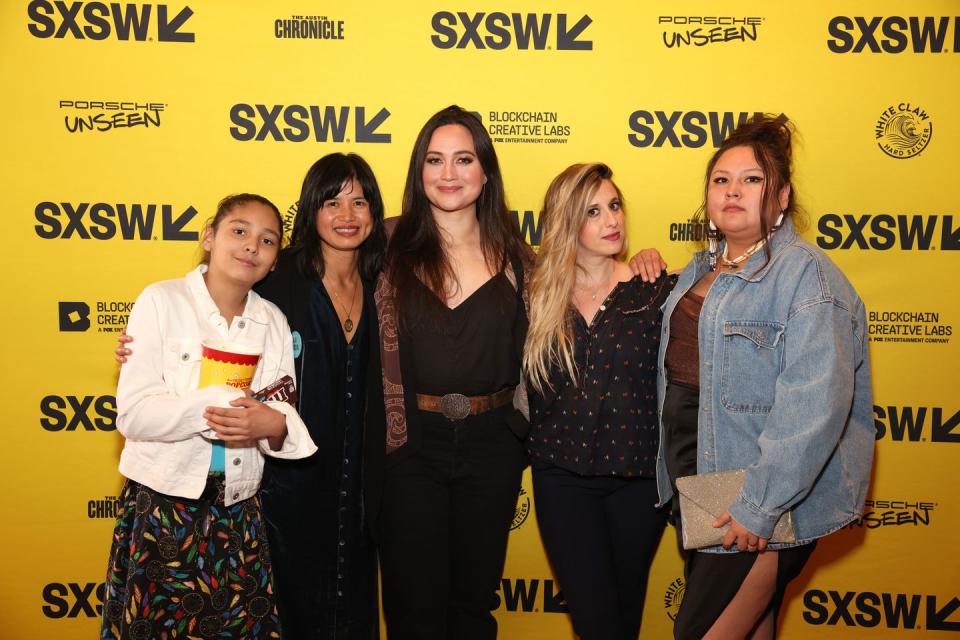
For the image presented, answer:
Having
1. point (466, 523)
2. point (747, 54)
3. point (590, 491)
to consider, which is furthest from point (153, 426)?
point (747, 54)

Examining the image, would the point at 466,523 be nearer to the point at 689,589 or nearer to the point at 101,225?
the point at 689,589

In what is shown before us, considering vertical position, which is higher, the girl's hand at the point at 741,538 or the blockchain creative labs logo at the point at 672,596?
the girl's hand at the point at 741,538

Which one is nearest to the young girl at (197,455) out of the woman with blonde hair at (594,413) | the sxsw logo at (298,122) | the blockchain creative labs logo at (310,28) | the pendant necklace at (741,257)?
the woman with blonde hair at (594,413)

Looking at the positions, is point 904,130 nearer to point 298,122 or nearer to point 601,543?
point 601,543

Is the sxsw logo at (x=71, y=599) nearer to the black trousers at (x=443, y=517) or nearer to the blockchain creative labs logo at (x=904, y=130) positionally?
the black trousers at (x=443, y=517)

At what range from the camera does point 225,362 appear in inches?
78.6

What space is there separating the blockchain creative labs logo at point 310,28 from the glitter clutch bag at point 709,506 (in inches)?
96.3

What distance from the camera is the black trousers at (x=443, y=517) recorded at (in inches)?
93.9

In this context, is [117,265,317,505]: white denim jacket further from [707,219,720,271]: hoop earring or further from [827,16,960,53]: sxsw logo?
[827,16,960,53]: sxsw logo

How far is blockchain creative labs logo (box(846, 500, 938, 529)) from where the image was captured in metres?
3.16

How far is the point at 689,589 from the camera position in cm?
211

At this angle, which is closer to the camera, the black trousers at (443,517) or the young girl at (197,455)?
the young girl at (197,455)

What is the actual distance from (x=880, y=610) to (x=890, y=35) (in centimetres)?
274

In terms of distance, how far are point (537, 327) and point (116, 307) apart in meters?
2.09
